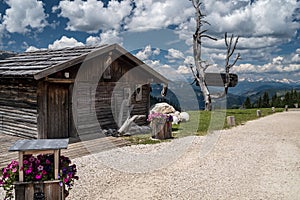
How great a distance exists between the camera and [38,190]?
4230 millimetres

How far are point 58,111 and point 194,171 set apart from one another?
626 centimetres

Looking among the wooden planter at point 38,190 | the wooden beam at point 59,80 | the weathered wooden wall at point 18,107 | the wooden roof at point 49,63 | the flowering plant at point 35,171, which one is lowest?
the wooden planter at point 38,190

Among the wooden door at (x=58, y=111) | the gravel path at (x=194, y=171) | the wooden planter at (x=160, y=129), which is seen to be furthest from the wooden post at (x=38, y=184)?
the wooden planter at (x=160, y=129)

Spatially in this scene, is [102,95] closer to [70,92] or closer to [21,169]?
[70,92]

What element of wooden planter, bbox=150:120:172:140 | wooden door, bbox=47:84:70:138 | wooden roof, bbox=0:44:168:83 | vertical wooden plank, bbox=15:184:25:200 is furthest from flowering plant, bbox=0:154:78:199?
wooden planter, bbox=150:120:172:140

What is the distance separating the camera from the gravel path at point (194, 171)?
5.94 metres

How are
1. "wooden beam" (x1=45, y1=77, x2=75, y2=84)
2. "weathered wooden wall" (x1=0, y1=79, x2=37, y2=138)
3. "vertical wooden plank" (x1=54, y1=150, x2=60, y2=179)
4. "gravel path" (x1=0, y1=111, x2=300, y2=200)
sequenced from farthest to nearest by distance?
1. "weathered wooden wall" (x1=0, y1=79, x2=37, y2=138)
2. "wooden beam" (x1=45, y1=77, x2=75, y2=84)
3. "gravel path" (x1=0, y1=111, x2=300, y2=200)
4. "vertical wooden plank" (x1=54, y1=150, x2=60, y2=179)

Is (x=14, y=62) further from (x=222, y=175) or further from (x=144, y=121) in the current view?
(x=222, y=175)

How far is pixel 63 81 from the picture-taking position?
10812mm

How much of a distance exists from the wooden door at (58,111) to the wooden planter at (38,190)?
6.97 meters

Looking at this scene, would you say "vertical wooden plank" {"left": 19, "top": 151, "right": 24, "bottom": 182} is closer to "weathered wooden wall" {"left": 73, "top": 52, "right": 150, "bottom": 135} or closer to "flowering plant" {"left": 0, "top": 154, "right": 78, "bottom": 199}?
"flowering plant" {"left": 0, "top": 154, "right": 78, "bottom": 199}

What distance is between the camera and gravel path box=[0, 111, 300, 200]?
594 cm

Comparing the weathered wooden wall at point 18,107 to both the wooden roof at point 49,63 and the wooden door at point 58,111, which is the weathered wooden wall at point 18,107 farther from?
the wooden door at point 58,111

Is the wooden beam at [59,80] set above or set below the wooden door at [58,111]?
above
